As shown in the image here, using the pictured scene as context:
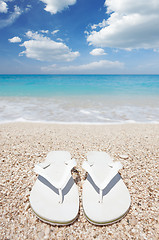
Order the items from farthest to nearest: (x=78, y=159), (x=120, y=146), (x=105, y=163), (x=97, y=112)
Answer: (x=97, y=112) → (x=120, y=146) → (x=78, y=159) → (x=105, y=163)

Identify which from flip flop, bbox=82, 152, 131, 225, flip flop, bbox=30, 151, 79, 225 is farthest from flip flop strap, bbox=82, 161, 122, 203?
flip flop, bbox=30, 151, 79, 225

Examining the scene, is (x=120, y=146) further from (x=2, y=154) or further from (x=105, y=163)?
(x=2, y=154)

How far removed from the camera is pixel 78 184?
9.04ft

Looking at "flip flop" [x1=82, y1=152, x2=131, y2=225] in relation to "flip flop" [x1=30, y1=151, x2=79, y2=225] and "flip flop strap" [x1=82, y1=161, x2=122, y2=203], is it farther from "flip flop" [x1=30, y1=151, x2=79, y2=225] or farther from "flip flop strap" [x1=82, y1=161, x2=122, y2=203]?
"flip flop" [x1=30, y1=151, x2=79, y2=225]

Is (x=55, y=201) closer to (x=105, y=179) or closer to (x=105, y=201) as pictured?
(x=105, y=201)

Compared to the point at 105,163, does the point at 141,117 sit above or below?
below

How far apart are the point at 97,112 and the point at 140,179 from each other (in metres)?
8.39

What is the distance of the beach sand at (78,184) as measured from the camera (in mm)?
1942

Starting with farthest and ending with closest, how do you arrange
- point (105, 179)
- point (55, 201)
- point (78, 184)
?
point (78, 184) < point (105, 179) < point (55, 201)

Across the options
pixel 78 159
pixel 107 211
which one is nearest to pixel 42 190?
pixel 107 211

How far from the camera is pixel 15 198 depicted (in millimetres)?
2434

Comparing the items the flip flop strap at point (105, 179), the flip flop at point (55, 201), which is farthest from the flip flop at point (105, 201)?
the flip flop at point (55, 201)

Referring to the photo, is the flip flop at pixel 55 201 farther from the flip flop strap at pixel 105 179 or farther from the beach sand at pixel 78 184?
the flip flop strap at pixel 105 179

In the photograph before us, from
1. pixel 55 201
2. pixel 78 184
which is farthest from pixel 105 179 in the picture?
pixel 55 201
